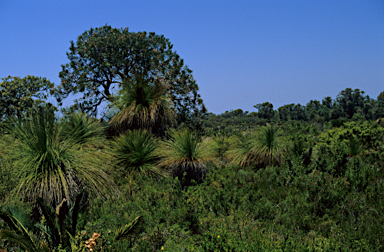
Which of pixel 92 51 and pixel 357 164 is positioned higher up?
pixel 92 51

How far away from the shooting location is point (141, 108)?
370 inches

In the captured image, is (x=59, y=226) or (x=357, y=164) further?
(x=357, y=164)

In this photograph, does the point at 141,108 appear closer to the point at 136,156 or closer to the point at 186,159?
the point at 136,156

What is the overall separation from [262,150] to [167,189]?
15.0ft

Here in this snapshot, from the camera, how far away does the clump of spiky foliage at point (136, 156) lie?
7379 mm

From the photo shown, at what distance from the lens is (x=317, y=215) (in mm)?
5539

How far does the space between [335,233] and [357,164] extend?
3754 millimetres

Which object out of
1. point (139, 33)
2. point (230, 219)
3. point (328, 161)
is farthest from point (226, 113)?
point (230, 219)

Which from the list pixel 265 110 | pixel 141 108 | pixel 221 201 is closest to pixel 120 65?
pixel 141 108

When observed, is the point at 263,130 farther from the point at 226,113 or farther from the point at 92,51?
the point at 226,113

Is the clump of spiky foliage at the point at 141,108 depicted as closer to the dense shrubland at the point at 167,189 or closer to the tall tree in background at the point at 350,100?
the dense shrubland at the point at 167,189

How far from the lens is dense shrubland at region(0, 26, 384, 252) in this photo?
3.85m

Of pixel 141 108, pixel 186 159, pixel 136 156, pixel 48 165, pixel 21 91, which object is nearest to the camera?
pixel 48 165

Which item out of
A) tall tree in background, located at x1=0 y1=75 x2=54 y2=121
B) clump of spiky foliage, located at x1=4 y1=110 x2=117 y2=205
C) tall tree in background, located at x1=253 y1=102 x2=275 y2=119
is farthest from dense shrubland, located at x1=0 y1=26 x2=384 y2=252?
tall tree in background, located at x1=253 y1=102 x2=275 y2=119
